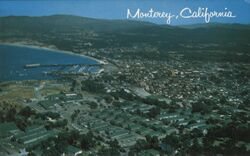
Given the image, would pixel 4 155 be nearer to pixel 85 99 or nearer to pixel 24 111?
pixel 24 111

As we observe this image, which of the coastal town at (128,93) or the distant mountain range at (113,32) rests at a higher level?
the distant mountain range at (113,32)

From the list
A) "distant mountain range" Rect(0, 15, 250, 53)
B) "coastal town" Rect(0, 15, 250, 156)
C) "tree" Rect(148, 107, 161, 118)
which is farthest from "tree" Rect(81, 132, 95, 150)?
"distant mountain range" Rect(0, 15, 250, 53)

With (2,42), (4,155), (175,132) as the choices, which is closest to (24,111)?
(4,155)

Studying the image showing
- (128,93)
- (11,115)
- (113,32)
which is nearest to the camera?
(11,115)

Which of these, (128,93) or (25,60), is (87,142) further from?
(25,60)

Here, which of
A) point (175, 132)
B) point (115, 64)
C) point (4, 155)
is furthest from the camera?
point (115, 64)

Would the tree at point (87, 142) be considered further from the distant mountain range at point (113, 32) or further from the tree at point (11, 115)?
the distant mountain range at point (113, 32)

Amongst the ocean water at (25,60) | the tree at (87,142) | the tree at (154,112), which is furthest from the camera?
the tree at (154,112)

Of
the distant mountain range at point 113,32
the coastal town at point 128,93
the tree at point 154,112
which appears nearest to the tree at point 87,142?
the coastal town at point 128,93

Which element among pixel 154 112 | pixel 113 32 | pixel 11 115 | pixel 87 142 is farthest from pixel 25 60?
pixel 154 112
